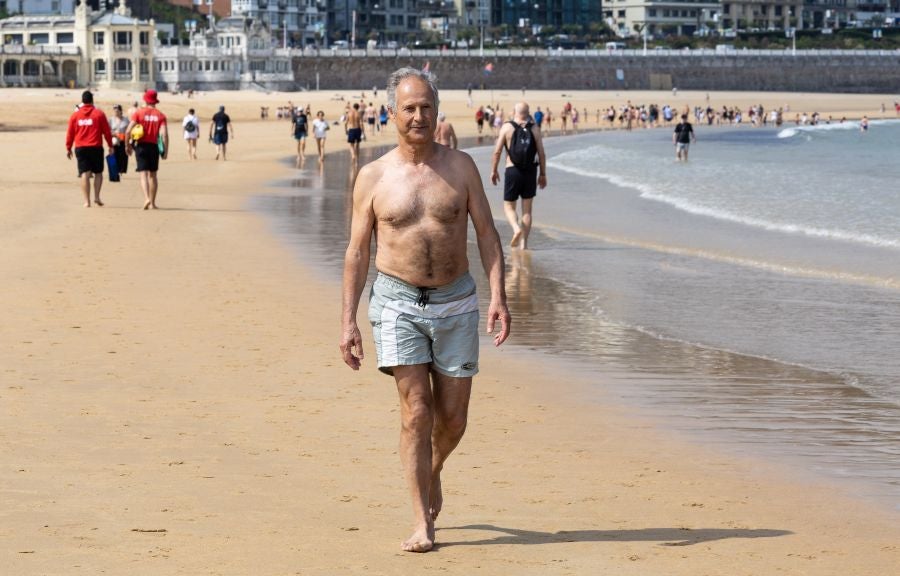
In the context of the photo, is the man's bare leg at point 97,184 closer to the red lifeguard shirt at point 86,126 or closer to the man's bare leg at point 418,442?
the red lifeguard shirt at point 86,126

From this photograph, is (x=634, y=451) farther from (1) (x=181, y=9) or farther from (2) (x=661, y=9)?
(2) (x=661, y=9)

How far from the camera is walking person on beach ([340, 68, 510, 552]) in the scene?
16.6 ft

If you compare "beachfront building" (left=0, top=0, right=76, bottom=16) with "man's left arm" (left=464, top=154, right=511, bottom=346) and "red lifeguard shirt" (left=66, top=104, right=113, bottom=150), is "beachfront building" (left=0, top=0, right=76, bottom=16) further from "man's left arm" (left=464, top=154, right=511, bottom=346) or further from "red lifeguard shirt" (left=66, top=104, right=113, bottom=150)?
"man's left arm" (left=464, top=154, right=511, bottom=346)

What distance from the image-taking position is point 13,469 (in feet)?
19.7

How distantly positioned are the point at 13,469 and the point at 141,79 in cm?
10919

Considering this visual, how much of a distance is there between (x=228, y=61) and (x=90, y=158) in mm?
106268

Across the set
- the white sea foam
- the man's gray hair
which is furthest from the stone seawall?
the man's gray hair

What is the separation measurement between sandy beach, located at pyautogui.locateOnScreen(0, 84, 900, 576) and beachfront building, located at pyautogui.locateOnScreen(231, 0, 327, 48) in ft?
458

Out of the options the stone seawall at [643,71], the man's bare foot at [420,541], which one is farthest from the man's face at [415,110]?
the stone seawall at [643,71]

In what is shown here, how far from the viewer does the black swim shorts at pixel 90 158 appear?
18531 millimetres

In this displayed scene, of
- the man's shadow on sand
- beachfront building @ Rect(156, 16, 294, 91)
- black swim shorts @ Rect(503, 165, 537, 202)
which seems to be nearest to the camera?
the man's shadow on sand

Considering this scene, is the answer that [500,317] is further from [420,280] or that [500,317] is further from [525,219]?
[525,219]

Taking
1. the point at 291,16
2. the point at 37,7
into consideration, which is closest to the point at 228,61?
the point at 37,7

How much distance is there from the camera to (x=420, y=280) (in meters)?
5.10
